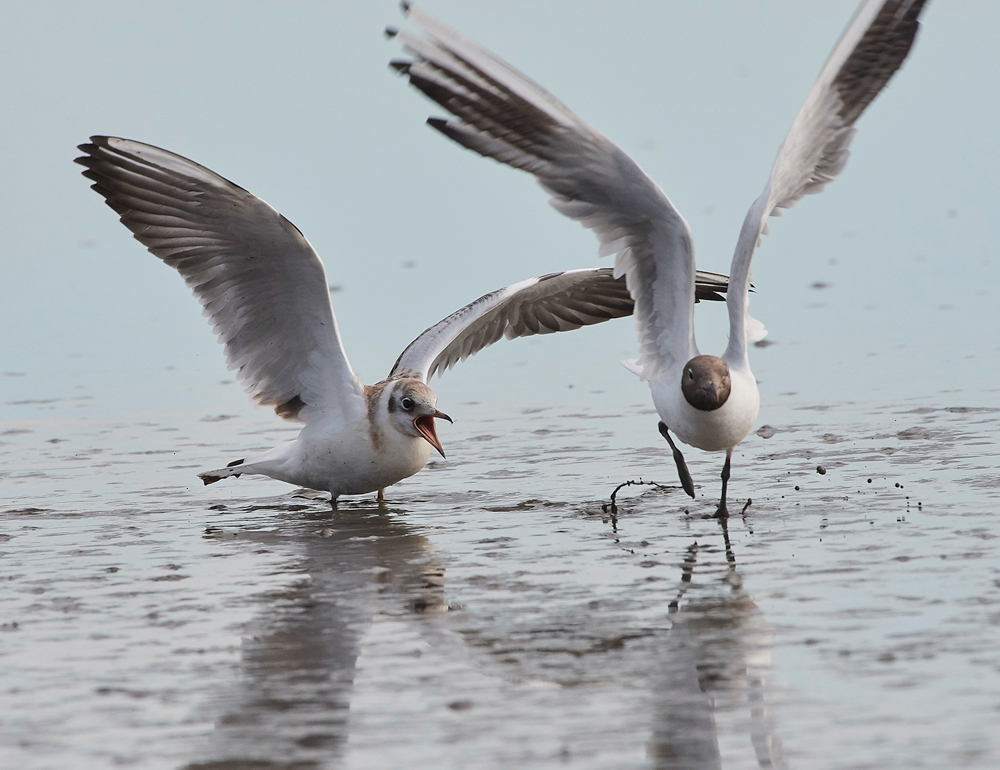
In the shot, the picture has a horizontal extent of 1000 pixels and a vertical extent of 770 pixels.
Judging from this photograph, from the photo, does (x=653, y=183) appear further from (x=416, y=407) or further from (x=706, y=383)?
(x=416, y=407)

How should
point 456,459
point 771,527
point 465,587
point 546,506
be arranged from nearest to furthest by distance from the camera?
point 465,587 < point 771,527 < point 546,506 < point 456,459

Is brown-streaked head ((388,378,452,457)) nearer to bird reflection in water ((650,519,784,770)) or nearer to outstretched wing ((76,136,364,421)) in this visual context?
outstretched wing ((76,136,364,421))

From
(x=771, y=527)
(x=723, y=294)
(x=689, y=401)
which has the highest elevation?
(x=723, y=294)

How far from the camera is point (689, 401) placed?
24.3 ft

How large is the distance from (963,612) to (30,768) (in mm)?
3299

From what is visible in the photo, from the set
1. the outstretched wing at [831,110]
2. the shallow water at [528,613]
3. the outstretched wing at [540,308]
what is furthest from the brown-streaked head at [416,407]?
the outstretched wing at [831,110]

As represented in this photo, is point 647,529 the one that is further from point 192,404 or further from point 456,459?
point 192,404

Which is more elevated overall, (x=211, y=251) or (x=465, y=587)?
(x=211, y=251)

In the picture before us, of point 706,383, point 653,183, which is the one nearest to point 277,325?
point 653,183

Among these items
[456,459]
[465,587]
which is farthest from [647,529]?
[456,459]

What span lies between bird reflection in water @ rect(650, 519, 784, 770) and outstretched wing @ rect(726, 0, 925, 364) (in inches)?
80.9

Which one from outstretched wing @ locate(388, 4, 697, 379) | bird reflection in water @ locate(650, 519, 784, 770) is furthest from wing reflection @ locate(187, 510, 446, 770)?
outstretched wing @ locate(388, 4, 697, 379)

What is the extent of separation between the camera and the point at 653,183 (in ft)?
24.1

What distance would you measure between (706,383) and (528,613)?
2.02 meters
